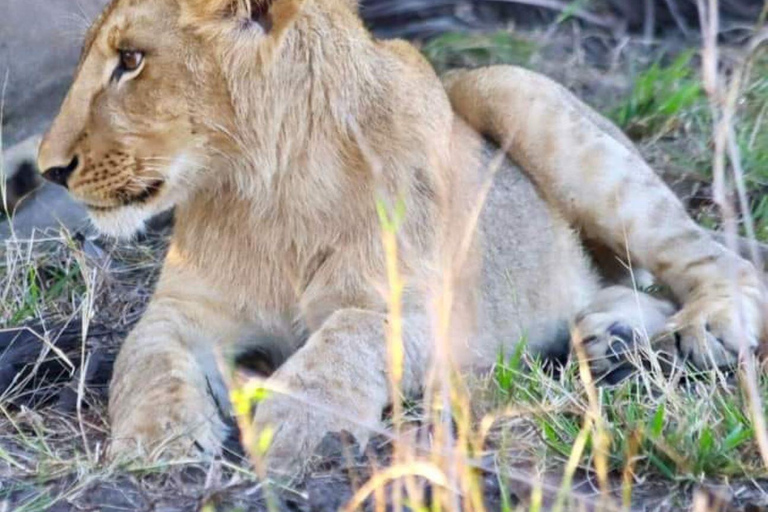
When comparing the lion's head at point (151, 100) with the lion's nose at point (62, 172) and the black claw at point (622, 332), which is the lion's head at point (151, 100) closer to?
the lion's nose at point (62, 172)

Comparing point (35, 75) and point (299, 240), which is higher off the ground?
point (299, 240)

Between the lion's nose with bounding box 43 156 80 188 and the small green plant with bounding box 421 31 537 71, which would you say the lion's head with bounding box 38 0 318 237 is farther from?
the small green plant with bounding box 421 31 537 71

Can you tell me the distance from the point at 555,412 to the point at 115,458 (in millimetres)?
722

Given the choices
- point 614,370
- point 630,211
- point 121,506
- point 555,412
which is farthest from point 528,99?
point 121,506

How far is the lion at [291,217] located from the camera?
287 cm

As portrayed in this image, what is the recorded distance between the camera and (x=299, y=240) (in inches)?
121

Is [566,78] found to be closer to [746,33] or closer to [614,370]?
[746,33]

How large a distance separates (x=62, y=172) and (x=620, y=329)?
1.12m

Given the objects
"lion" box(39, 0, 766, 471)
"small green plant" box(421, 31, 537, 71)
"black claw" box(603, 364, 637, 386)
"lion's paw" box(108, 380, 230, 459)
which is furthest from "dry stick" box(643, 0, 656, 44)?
"lion's paw" box(108, 380, 230, 459)

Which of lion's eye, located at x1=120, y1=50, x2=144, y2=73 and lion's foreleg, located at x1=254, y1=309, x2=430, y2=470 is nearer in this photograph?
lion's foreleg, located at x1=254, y1=309, x2=430, y2=470

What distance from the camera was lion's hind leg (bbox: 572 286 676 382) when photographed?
3.17 meters

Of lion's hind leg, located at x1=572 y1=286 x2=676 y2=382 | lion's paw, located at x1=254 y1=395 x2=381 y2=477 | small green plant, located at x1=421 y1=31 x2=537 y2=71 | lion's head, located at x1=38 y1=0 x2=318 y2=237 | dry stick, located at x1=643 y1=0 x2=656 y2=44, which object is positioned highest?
lion's head, located at x1=38 y1=0 x2=318 y2=237

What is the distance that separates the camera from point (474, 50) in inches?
202

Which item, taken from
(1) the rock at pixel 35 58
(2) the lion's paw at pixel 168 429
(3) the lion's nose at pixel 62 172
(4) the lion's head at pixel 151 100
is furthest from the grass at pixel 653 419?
(1) the rock at pixel 35 58
